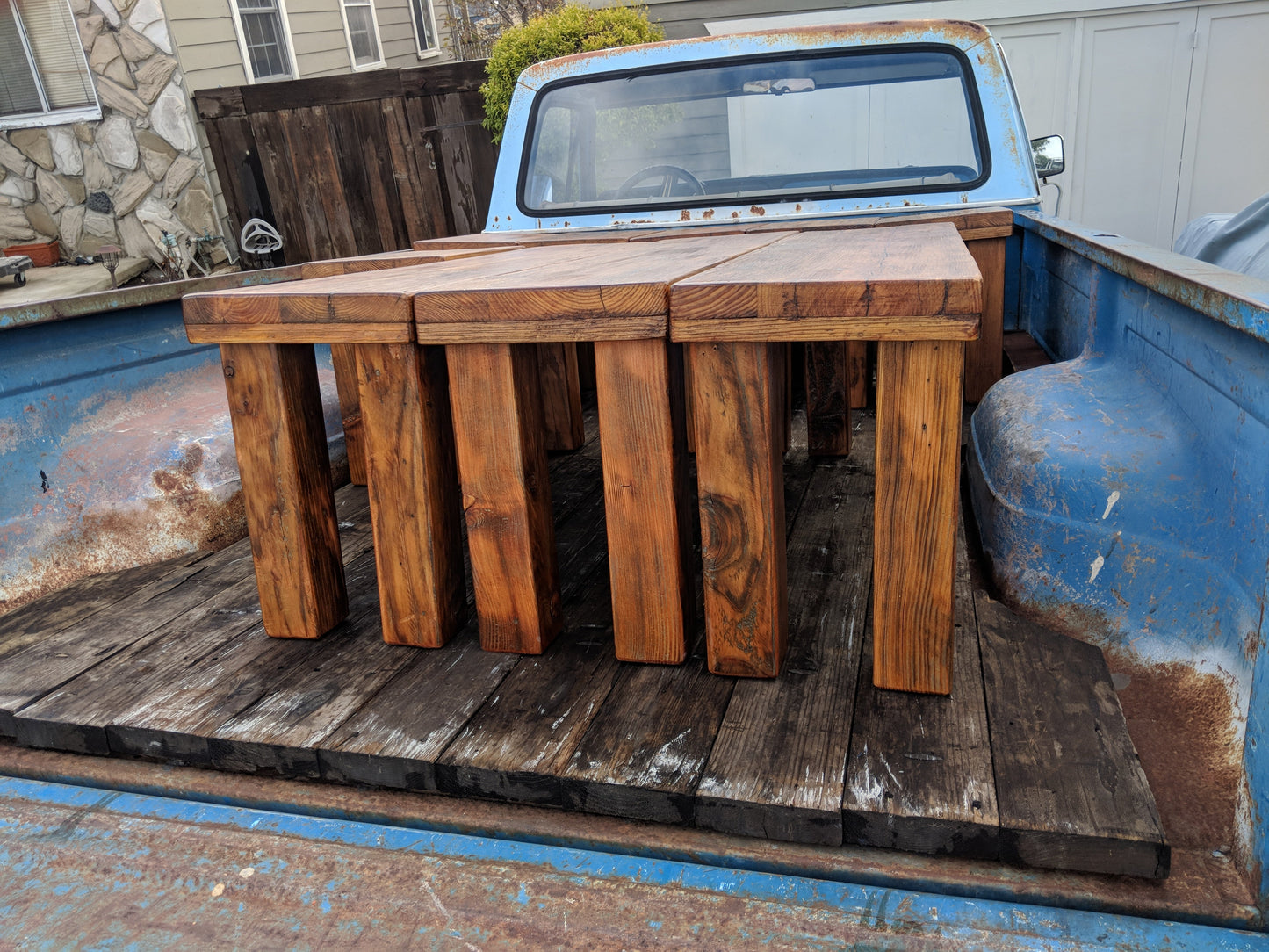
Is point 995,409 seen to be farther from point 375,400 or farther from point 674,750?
point 375,400

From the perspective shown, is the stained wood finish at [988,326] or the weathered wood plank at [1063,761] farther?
the stained wood finish at [988,326]

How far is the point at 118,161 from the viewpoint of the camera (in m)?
7.41

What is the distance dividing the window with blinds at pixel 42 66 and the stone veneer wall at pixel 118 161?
147 mm

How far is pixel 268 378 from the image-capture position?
1448mm

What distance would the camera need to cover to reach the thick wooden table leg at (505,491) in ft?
4.39

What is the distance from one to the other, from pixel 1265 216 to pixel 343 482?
2695mm

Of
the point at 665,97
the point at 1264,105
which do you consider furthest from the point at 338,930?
the point at 1264,105

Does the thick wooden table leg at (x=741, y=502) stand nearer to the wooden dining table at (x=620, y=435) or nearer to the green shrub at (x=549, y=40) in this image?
the wooden dining table at (x=620, y=435)

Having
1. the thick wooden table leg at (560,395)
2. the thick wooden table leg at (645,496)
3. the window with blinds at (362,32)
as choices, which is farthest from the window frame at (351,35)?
the thick wooden table leg at (645,496)

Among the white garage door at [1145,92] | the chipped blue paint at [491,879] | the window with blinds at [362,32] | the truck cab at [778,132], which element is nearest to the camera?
the chipped blue paint at [491,879]

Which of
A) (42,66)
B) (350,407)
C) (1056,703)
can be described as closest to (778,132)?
(350,407)

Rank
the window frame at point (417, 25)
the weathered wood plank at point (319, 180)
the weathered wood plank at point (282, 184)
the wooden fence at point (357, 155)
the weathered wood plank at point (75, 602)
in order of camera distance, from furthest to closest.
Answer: the window frame at point (417, 25), the weathered wood plank at point (282, 184), the weathered wood plank at point (319, 180), the wooden fence at point (357, 155), the weathered wood plank at point (75, 602)

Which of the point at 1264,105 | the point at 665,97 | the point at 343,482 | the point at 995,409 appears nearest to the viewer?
the point at 995,409

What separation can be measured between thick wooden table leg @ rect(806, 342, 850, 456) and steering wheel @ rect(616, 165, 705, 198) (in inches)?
32.3
